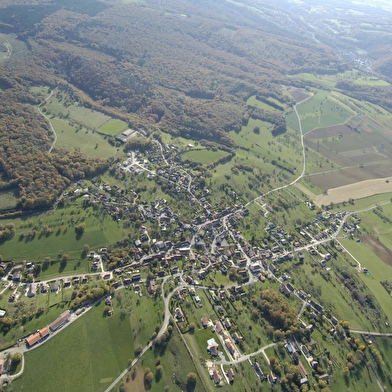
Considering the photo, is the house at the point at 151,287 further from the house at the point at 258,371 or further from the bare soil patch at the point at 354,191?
the bare soil patch at the point at 354,191

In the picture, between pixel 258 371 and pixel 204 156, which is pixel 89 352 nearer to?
pixel 258 371

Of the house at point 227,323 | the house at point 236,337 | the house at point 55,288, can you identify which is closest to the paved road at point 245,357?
the house at point 236,337

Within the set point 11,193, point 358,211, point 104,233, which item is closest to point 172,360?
point 104,233

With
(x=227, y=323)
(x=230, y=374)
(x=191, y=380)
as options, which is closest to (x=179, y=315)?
(x=227, y=323)

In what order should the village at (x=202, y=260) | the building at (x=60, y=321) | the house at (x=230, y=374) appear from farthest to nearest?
1. the village at (x=202, y=260)
2. the building at (x=60, y=321)
3. the house at (x=230, y=374)

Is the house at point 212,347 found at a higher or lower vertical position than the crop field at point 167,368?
higher

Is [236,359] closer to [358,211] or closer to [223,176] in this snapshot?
[223,176]

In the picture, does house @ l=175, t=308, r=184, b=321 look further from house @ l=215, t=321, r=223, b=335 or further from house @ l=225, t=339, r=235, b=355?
house @ l=225, t=339, r=235, b=355

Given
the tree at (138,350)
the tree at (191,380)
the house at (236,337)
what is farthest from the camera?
the house at (236,337)
